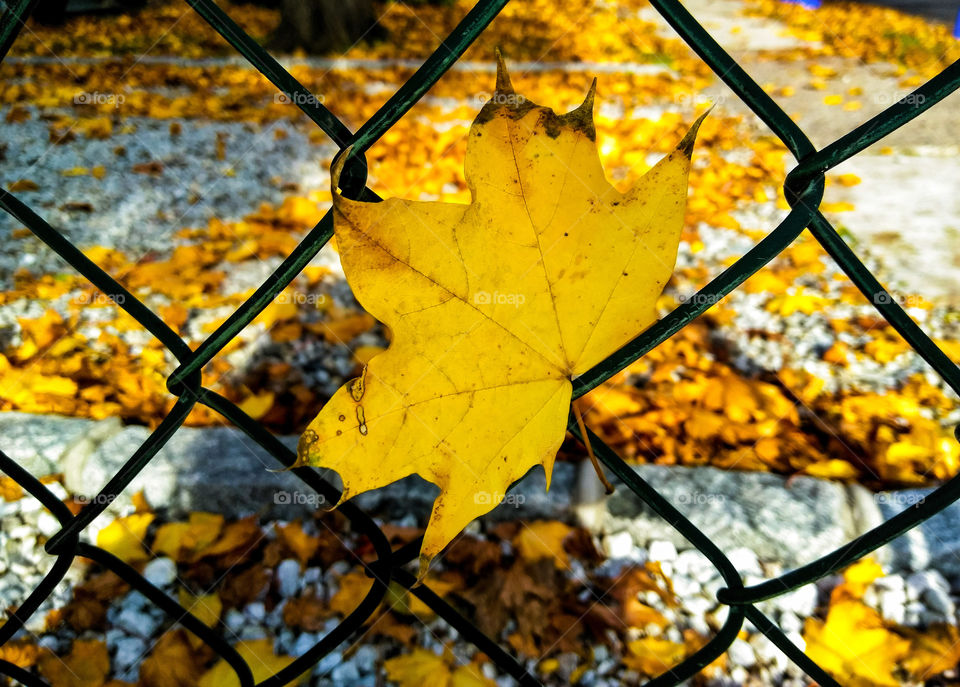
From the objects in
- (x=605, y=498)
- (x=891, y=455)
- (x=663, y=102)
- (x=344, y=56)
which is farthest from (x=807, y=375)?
(x=344, y=56)

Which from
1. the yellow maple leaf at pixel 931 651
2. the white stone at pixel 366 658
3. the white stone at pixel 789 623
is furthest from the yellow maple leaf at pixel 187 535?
the yellow maple leaf at pixel 931 651

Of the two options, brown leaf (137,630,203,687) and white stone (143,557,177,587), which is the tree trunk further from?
brown leaf (137,630,203,687)

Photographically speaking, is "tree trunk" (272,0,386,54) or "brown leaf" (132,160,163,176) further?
"tree trunk" (272,0,386,54)

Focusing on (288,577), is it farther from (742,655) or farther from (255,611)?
(742,655)

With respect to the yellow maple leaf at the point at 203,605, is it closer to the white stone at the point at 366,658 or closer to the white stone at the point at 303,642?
the white stone at the point at 303,642

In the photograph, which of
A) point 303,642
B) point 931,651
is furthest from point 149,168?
point 931,651

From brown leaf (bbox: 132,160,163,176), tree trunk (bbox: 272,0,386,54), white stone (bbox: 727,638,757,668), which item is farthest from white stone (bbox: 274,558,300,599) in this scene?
tree trunk (bbox: 272,0,386,54)

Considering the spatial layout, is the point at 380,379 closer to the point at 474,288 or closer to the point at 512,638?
the point at 474,288
